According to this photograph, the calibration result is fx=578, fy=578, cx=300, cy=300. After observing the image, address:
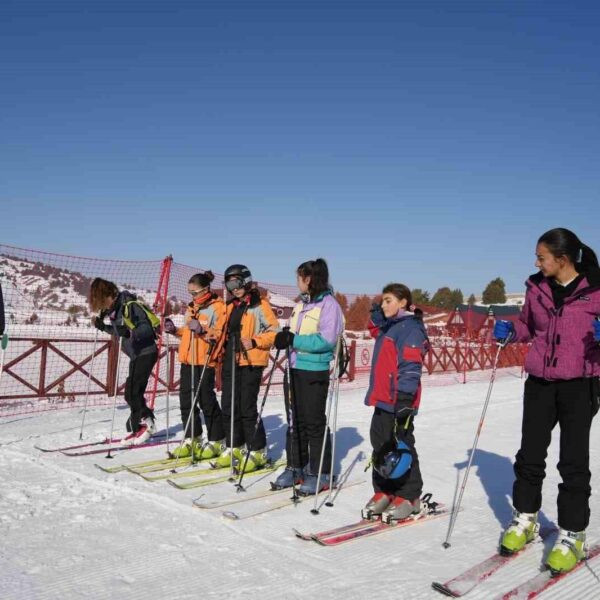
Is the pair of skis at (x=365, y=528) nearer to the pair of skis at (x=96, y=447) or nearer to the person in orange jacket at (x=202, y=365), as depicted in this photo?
the person in orange jacket at (x=202, y=365)

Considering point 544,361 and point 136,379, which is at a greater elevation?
point 544,361

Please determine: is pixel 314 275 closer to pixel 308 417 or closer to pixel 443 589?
pixel 308 417

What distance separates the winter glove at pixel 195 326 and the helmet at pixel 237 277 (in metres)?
0.49

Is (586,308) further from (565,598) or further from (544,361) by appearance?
(565,598)

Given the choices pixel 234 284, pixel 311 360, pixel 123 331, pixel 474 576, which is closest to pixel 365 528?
pixel 474 576

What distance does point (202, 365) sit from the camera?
605 cm

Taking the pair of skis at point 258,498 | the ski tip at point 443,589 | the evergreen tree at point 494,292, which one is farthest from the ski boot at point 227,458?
the evergreen tree at point 494,292

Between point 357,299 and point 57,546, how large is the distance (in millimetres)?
14497

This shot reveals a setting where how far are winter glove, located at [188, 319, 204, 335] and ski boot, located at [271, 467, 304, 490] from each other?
1573 millimetres

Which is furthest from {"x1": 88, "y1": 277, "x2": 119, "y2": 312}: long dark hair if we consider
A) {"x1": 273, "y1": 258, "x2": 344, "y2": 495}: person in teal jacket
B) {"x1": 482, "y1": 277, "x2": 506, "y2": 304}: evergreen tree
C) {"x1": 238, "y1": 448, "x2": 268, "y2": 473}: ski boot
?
{"x1": 482, "y1": 277, "x2": 506, "y2": 304}: evergreen tree

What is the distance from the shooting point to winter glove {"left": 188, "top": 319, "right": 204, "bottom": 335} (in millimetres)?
5484

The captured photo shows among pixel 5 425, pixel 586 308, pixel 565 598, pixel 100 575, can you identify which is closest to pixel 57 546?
pixel 100 575

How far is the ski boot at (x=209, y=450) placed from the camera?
5797 mm

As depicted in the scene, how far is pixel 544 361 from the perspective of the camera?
343 cm
